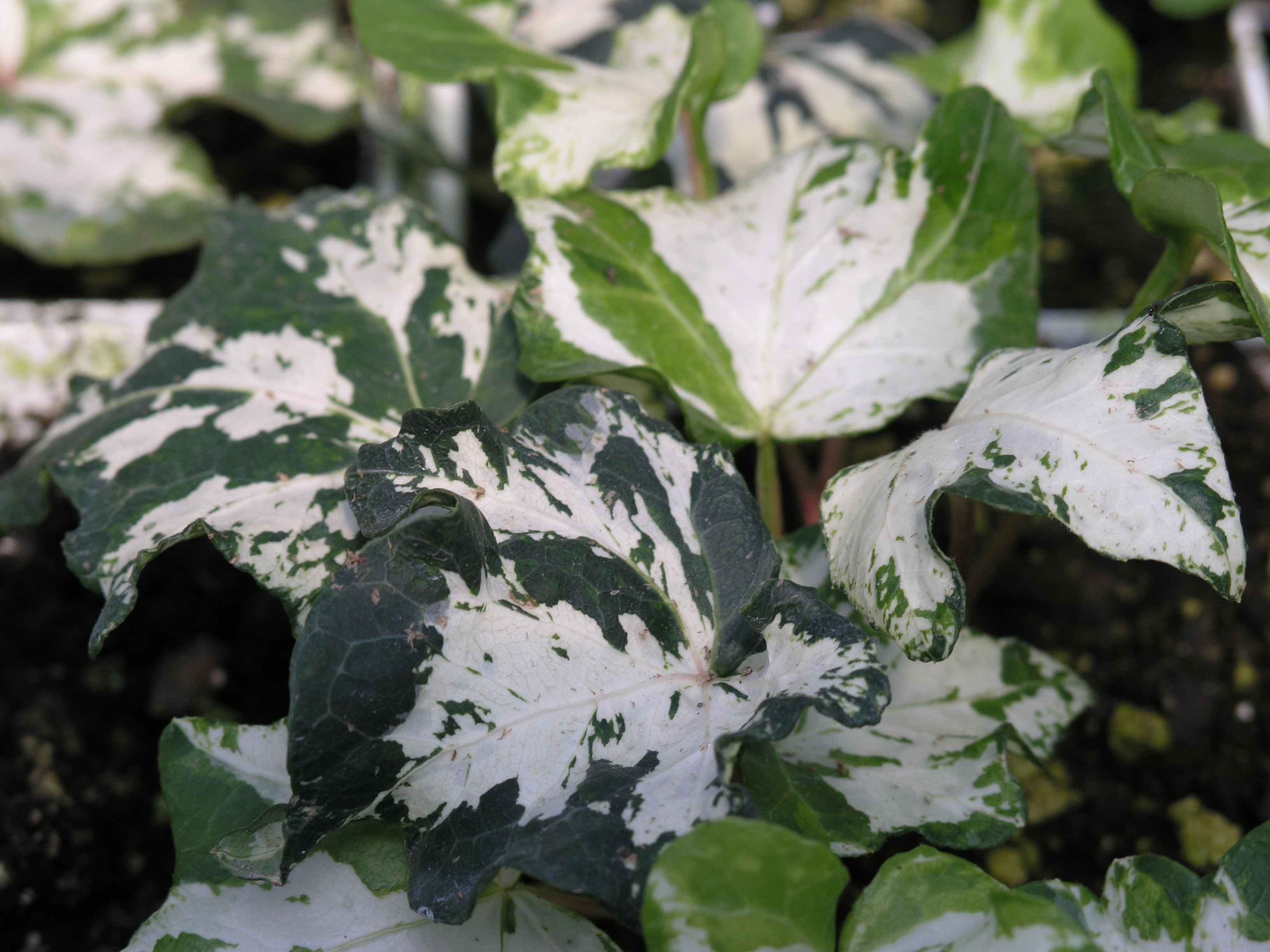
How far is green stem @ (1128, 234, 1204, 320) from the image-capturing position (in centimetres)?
72

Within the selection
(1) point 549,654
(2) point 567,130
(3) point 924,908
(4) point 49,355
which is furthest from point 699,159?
(4) point 49,355

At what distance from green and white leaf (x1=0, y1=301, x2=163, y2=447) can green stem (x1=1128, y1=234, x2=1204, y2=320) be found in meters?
1.04

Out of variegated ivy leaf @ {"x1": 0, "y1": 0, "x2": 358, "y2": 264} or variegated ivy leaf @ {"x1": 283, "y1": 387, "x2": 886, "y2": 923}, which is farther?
variegated ivy leaf @ {"x1": 0, "y1": 0, "x2": 358, "y2": 264}

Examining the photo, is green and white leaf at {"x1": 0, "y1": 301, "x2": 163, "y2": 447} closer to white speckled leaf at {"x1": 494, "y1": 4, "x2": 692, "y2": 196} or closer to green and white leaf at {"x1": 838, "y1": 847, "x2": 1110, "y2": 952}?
white speckled leaf at {"x1": 494, "y1": 4, "x2": 692, "y2": 196}

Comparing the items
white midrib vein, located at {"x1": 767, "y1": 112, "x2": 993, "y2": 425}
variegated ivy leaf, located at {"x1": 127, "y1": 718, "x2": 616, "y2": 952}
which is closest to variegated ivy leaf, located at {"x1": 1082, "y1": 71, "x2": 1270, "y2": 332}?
white midrib vein, located at {"x1": 767, "y1": 112, "x2": 993, "y2": 425}

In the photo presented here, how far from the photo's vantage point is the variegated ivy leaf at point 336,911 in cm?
61

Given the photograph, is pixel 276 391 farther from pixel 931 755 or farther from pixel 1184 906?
pixel 1184 906

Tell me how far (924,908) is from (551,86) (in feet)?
2.29

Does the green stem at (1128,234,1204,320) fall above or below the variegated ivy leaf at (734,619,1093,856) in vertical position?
above

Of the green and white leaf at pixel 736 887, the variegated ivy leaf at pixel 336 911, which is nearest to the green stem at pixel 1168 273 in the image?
the green and white leaf at pixel 736 887

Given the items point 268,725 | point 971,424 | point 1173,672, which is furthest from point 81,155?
point 1173,672

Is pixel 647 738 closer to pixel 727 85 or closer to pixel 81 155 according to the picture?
pixel 727 85

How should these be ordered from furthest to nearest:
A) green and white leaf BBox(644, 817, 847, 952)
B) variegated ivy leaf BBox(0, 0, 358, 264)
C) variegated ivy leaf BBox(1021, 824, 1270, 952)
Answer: variegated ivy leaf BBox(0, 0, 358, 264), variegated ivy leaf BBox(1021, 824, 1270, 952), green and white leaf BBox(644, 817, 847, 952)

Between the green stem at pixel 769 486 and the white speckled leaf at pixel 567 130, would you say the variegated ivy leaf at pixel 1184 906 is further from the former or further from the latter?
→ the white speckled leaf at pixel 567 130
